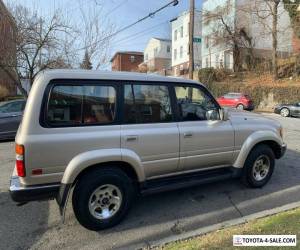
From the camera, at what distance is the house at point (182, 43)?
156ft

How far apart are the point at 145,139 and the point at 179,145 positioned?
1.98ft

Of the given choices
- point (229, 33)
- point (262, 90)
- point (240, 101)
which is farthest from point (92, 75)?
point (229, 33)

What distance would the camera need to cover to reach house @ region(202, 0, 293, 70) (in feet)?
117

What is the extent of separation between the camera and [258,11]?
3322cm

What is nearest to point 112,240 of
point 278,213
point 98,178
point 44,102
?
point 98,178

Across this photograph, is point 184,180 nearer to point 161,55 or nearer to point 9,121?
point 9,121

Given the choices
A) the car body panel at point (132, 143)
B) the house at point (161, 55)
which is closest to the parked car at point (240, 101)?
the car body panel at point (132, 143)

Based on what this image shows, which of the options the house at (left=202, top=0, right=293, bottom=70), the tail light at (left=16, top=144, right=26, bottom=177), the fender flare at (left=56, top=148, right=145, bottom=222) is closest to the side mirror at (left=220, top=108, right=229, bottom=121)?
the fender flare at (left=56, top=148, right=145, bottom=222)

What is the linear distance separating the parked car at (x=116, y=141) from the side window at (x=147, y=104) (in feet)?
0.05

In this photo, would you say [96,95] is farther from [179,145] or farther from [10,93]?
[10,93]

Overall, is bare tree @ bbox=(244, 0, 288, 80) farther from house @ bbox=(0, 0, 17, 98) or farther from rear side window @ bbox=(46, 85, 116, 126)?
rear side window @ bbox=(46, 85, 116, 126)

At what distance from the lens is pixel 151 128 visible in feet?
15.0

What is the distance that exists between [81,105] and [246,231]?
2611 millimetres

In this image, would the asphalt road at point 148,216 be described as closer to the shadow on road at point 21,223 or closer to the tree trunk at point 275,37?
the shadow on road at point 21,223
